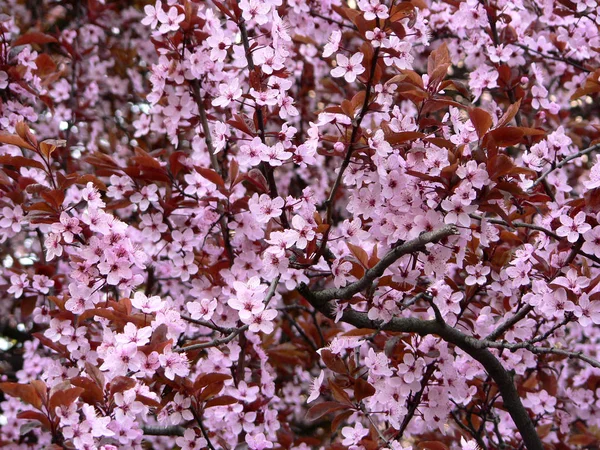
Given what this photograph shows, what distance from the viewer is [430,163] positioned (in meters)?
2.27

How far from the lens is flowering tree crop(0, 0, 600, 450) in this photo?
2.22 metres

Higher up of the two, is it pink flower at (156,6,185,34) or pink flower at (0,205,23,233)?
pink flower at (156,6,185,34)

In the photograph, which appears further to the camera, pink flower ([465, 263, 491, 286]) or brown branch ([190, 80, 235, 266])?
brown branch ([190, 80, 235, 266])

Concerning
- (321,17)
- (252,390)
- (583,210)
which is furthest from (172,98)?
(583,210)

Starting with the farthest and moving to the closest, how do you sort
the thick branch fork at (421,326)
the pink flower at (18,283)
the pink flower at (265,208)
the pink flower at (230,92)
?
the pink flower at (18,283) < the pink flower at (230,92) < the pink flower at (265,208) < the thick branch fork at (421,326)

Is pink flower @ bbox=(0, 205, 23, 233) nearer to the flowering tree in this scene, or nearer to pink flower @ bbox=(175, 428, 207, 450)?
the flowering tree

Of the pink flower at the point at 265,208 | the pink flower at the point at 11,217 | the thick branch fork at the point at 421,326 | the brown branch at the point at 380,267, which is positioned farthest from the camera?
the pink flower at the point at 11,217

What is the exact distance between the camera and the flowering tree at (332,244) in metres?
2.22

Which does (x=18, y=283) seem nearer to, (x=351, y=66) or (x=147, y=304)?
(x=147, y=304)

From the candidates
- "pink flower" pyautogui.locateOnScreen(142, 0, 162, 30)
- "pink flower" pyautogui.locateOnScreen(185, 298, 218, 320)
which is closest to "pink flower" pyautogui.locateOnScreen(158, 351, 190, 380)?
"pink flower" pyautogui.locateOnScreen(185, 298, 218, 320)

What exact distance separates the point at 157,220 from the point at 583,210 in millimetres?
1745

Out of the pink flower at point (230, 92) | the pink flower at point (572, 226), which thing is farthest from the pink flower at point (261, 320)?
the pink flower at point (572, 226)

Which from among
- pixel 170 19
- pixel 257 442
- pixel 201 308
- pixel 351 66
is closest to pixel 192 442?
pixel 257 442

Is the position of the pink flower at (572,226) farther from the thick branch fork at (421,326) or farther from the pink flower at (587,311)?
the thick branch fork at (421,326)
